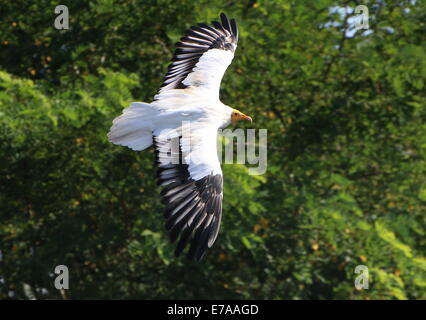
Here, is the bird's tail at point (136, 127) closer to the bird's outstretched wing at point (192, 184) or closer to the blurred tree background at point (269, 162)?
the bird's outstretched wing at point (192, 184)

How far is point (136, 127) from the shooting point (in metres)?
7.48

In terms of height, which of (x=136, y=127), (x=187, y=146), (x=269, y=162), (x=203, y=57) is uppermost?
(x=203, y=57)

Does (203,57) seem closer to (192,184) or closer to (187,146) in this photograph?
(187,146)

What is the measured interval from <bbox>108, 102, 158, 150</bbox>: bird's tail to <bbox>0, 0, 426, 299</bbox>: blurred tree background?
2.59 metres

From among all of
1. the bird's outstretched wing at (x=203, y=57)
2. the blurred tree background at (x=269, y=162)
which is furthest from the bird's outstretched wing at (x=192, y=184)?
the blurred tree background at (x=269, y=162)

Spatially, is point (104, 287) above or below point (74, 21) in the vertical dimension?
below

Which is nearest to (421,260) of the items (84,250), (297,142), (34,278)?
(297,142)

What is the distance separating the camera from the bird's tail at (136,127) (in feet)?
24.4

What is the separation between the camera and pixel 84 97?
9.84 meters

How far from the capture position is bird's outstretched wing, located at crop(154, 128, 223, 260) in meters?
6.68

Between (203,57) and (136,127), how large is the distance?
1.48 m

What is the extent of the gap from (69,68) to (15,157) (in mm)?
1629

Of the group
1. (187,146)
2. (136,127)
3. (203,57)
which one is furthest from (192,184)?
(203,57)

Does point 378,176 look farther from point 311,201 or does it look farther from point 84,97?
point 84,97
